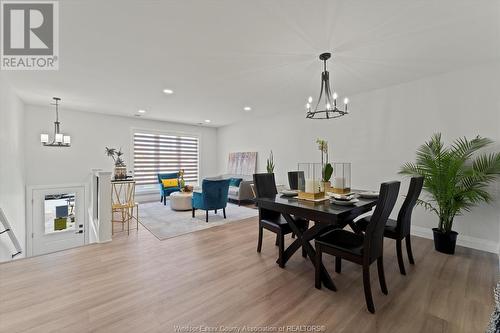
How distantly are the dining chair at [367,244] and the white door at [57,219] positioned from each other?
6.01 m

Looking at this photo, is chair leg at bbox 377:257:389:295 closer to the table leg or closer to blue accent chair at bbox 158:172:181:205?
→ the table leg

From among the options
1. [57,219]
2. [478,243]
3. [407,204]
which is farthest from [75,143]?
[478,243]

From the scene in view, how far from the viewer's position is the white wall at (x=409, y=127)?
2904mm

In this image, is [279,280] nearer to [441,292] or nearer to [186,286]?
[186,286]

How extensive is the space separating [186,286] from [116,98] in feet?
13.3

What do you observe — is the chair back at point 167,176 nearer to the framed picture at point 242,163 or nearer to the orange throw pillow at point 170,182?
the orange throw pillow at point 170,182

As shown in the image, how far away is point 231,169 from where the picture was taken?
7332 millimetres

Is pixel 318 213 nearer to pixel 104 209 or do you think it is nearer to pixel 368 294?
pixel 368 294

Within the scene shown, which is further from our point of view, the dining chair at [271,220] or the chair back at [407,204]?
the dining chair at [271,220]

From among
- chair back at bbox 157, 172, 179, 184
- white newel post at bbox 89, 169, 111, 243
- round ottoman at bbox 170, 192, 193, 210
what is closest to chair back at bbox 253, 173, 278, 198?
white newel post at bbox 89, 169, 111, 243

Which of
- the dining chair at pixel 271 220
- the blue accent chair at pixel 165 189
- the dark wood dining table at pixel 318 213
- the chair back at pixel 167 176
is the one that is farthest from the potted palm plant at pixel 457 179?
the chair back at pixel 167 176

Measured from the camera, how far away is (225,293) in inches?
78.7

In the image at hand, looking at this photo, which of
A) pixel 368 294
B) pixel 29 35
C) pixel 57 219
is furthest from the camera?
pixel 57 219

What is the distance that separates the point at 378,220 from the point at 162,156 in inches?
258
